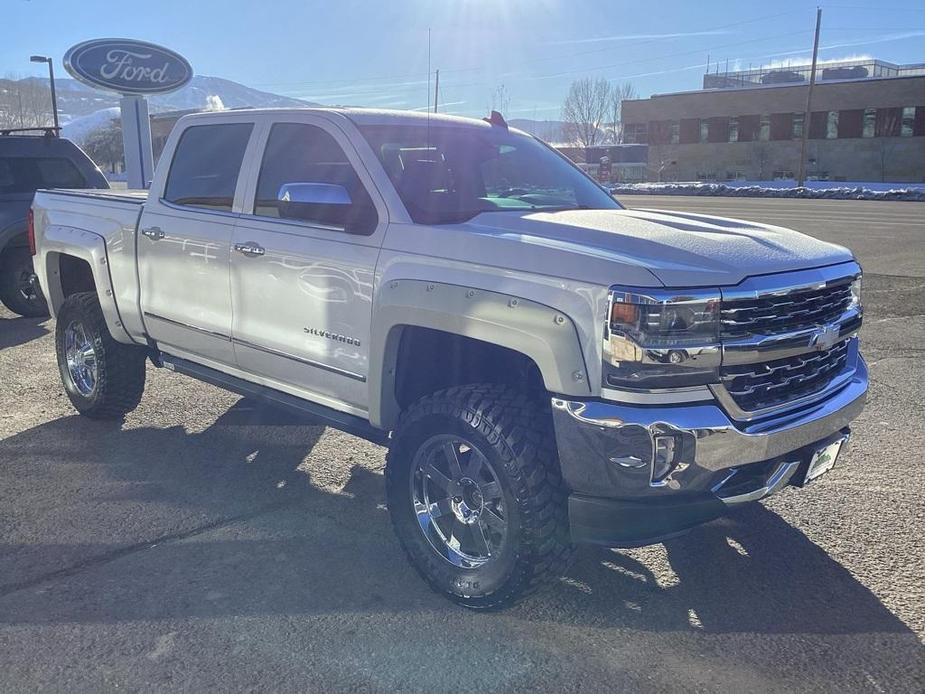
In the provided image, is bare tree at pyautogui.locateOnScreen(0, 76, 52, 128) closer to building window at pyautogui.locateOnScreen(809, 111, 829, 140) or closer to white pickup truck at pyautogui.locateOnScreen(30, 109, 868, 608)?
building window at pyautogui.locateOnScreen(809, 111, 829, 140)

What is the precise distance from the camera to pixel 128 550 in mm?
3885

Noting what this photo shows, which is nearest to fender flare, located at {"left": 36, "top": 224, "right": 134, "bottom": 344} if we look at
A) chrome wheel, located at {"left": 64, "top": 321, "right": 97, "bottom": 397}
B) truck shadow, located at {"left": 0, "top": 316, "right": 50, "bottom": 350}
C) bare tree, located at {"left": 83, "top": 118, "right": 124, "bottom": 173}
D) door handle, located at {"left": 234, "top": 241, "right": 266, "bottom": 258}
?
chrome wheel, located at {"left": 64, "top": 321, "right": 97, "bottom": 397}

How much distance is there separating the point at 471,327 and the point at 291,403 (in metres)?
1.46

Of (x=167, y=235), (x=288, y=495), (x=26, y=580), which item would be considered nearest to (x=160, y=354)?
(x=167, y=235)

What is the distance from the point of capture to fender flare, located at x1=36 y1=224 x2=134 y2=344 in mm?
5520

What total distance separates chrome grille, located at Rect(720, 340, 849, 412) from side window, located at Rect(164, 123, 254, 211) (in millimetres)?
2907

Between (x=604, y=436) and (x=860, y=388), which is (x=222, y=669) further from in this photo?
(x=860, y=388)

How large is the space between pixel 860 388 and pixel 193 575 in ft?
9.99

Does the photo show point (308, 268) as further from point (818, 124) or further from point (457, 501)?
point (818, 124)

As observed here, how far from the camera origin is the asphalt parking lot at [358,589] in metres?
2.98

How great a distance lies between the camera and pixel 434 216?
3.71 metres

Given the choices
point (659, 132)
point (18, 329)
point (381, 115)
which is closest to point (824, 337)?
point (381, 115)

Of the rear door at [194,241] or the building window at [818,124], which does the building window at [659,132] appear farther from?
the rear door at [194,241]

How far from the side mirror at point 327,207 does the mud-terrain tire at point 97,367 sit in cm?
243
